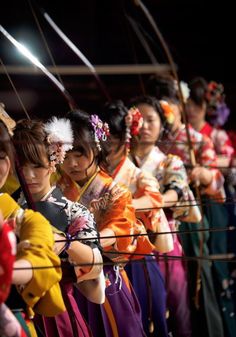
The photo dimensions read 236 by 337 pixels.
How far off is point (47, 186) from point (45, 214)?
11 cm

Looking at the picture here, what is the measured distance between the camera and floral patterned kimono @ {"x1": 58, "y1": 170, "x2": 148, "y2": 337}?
145 inches

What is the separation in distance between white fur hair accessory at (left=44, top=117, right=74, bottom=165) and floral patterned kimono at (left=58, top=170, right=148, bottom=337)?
332mm

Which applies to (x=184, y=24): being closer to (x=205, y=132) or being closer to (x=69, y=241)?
(x=205, y=132)

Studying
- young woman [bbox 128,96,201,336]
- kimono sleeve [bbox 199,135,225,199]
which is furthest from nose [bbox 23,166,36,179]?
kimono sleeve [bbox 199,135,225,199]

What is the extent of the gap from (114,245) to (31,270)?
106 cm

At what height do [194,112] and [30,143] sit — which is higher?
[194,112]

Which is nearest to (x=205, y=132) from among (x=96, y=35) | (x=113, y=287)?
(x=96, y=35)

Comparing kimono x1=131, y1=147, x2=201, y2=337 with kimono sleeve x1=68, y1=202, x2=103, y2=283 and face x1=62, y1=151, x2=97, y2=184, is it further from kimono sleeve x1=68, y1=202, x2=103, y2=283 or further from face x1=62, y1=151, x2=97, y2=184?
kimono sleeve x1=68, y1=202, x2=103, y2=283

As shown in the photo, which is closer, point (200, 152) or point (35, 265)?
point (35, 265)

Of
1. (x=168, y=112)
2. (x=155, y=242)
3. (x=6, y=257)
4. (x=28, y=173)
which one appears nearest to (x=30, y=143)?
(x=28, y=173)

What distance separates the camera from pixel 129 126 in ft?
14.2

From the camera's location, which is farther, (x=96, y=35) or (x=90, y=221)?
(x=96, y=35)

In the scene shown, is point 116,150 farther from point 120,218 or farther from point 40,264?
point 40,264

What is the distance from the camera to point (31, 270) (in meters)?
2.62
